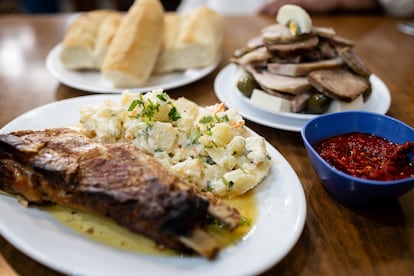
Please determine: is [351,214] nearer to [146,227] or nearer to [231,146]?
[231,146]

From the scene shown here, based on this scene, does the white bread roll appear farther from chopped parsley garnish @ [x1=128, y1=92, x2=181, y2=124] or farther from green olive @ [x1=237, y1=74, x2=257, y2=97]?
chopped parsley garnish @ [x1=128, y1=92, x2=181, y2=124]

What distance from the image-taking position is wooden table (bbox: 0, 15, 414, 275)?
1.58 metres

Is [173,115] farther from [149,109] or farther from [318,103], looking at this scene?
[318,103]

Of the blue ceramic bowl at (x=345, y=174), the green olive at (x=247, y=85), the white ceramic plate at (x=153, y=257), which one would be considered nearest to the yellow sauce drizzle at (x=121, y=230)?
the white ceramic plate at (x=153, y=257)

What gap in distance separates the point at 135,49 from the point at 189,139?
1.29 m

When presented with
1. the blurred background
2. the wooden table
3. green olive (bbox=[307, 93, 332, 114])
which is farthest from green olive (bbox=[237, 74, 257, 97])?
the blurred background

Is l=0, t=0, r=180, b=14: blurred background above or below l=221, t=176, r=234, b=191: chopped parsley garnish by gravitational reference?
below

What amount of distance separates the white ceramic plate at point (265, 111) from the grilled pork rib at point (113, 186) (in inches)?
35.8

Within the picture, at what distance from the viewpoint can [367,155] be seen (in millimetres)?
1910

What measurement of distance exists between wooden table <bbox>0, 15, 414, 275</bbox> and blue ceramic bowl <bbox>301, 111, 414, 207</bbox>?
0.12 metres

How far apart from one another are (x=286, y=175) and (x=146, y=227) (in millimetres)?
729

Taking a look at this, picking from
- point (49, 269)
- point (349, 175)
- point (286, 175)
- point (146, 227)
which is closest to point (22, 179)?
point (49, 269)

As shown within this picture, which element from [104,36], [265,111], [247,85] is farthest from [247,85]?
[104,36]

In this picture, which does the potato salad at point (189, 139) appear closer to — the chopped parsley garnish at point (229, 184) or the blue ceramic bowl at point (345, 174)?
the chopped parsley garnish at point (229, 184)
